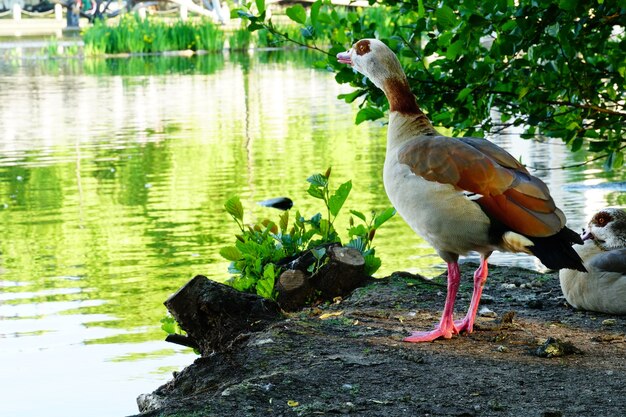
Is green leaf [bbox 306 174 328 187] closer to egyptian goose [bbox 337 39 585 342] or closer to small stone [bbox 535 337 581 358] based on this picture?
egyptian goose [bbox 337 39 585 342]

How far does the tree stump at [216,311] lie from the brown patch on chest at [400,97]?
1.37m

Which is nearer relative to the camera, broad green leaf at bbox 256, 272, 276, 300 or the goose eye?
the goose eye

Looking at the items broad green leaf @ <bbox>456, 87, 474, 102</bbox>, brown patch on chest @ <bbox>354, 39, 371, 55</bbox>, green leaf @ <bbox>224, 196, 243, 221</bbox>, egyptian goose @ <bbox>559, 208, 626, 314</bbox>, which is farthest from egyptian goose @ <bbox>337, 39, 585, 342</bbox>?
green leaf @ <bbox>224, 196, 243, 221</bbox>

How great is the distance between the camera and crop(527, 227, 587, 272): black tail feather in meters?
5.18

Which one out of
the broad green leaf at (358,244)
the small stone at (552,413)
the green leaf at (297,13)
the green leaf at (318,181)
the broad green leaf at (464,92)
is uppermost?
the green leaf at (297,13)

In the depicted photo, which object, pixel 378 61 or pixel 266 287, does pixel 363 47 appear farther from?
pixel 266 287

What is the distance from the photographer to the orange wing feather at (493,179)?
5.25m

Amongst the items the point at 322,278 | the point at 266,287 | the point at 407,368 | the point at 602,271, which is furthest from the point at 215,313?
the point at 602,271

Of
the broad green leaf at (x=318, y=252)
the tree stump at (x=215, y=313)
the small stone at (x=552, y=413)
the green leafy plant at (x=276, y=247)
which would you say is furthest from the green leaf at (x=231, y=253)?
the small stone at (x=552, y=413)

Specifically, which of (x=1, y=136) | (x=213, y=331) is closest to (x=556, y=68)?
(x=213, y=331)

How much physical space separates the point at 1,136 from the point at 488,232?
48.0ft

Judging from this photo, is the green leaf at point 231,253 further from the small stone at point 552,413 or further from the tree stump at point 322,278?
the small stone at point 552,413

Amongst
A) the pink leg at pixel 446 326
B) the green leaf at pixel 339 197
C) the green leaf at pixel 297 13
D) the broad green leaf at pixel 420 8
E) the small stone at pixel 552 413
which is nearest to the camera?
the small stone at pixel 552 413

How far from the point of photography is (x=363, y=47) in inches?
236
